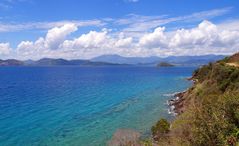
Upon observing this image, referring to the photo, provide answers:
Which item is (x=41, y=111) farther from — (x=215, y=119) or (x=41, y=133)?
(x=215, y=119)

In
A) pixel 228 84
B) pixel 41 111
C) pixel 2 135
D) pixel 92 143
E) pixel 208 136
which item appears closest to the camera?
pixel 208 136

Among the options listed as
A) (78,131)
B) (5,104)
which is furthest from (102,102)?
(78,131)

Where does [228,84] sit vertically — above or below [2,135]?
above

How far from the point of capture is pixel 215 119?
18.0 metres

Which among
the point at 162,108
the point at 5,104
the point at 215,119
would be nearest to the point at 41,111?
the point at 5,104

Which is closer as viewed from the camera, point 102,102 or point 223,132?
point 223,132

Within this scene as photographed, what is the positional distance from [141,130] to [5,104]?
131 feet

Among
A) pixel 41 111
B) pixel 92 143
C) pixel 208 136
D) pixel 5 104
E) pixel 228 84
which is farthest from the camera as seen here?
pixel 5 104

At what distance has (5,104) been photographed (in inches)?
2771

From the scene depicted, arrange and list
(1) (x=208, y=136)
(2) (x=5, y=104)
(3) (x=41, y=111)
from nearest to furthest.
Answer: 1. (1) (x=208, y=136)
2. (3) (x=41, y=111)
3. (2) (x=5, y=104)

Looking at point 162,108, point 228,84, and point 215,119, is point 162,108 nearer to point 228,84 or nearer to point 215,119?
point 228,84

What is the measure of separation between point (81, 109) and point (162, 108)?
17.0m

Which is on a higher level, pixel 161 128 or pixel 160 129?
pixel 161 128

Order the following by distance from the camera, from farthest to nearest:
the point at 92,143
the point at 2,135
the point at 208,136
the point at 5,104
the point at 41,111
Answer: the point at 5,104 → the point at 41,111 → the point at 2,135 → the point at 92,143 → the point at 208,136
